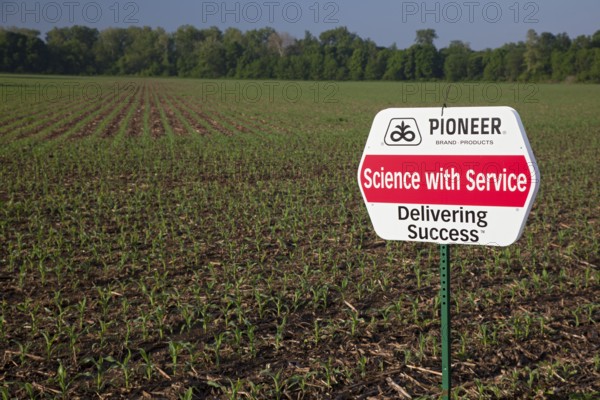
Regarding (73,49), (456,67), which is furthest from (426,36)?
(73,49)

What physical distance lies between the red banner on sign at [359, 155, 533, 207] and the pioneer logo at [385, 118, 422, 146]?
6 cm

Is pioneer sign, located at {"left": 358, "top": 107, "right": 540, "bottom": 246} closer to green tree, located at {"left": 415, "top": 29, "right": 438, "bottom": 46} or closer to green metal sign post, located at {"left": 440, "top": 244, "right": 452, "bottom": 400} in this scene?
green metal sign post, located at {"left": 440, "top": 244, "right": 452, "bottom": 400}

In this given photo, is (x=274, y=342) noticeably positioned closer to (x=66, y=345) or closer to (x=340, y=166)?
(x=66, y=345)

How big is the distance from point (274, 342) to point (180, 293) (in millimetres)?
1427

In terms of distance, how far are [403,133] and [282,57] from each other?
109133mm

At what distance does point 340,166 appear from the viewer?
1385 centimetres

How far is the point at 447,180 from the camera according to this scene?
2.48 m

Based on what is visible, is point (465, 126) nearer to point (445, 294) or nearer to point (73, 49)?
point (445, 294)

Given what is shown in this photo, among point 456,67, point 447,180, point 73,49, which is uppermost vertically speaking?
point 73,49

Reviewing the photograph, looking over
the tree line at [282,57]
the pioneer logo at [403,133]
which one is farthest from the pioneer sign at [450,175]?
the tree line at [282,57]

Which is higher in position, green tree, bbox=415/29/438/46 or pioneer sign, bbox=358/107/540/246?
green tree, bbox=415/29/438/46

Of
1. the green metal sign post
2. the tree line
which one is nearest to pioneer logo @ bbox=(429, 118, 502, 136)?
the green metal sign post

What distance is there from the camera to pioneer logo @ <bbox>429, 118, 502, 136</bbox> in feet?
7.82

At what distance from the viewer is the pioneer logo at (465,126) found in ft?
7.82
